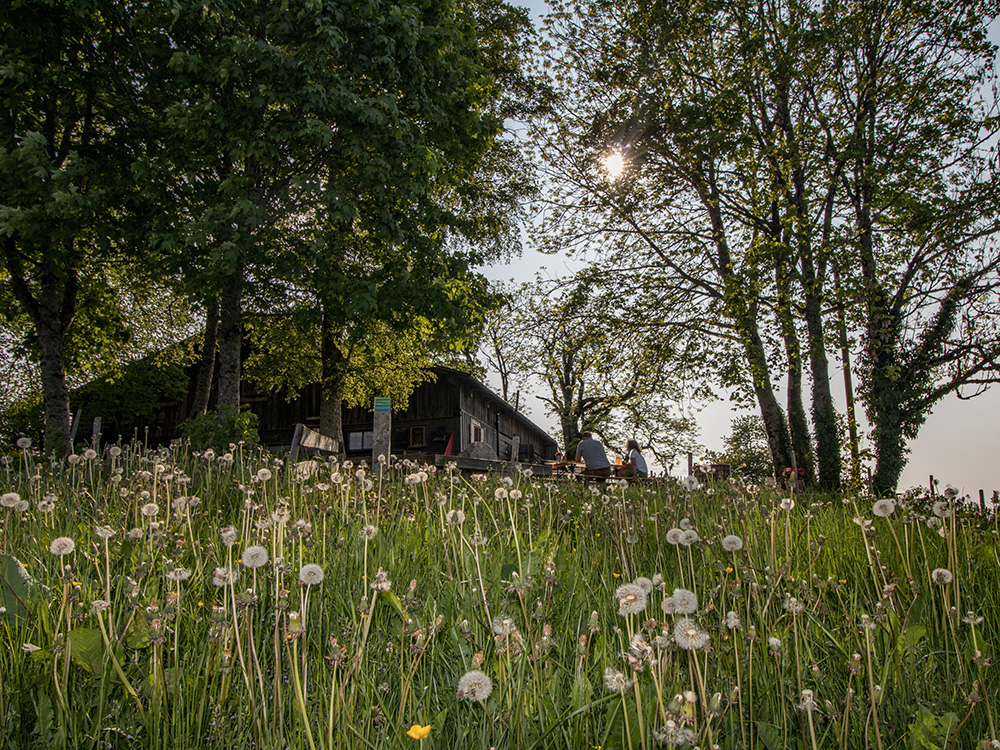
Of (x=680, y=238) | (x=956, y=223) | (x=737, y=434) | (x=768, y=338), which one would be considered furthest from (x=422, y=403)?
(x=737, y=434)

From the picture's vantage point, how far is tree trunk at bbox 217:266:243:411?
562 inches

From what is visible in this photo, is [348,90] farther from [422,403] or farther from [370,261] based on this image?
[422,403]

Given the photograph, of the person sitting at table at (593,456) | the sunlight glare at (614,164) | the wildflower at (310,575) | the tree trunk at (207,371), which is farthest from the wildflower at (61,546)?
the sunlight glare at (614,164)

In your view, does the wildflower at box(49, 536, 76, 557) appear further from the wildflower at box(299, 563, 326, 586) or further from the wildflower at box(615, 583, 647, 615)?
the wildflower at box(615, 583, 647, 615)

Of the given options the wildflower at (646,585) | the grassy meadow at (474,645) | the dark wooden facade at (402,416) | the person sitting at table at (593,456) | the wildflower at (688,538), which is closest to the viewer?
the grassy meadow at (474,645)

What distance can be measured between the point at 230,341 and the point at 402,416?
1753cm

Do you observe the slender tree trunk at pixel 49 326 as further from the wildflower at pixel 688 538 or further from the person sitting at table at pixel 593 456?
the wildflower at pixel 688 538

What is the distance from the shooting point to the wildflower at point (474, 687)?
1471 millimetres

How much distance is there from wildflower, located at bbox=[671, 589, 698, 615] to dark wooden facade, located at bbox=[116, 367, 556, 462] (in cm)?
2791

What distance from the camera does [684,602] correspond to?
1763 millimetres

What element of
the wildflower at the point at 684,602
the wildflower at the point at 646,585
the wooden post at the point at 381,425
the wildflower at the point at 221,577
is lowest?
the wildflower at the point at 646,585

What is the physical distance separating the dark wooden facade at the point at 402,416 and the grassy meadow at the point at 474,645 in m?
26.3

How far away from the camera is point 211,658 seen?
220 centimetres

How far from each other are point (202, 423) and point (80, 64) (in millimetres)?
9828
